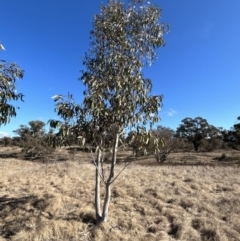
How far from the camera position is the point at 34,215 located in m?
8.48

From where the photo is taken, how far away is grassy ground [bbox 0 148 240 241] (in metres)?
7.18

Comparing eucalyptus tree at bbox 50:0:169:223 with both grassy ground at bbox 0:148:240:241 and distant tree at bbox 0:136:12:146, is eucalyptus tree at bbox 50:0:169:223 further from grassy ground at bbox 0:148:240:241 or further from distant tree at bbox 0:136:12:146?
distant tree at bbox 0:136:12:146

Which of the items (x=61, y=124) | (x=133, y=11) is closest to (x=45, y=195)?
(x=61, y=124)

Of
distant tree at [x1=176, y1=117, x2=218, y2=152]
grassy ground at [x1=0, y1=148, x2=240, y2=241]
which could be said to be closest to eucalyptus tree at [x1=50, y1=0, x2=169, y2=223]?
grassy ground at [x1=0, y1=148, x2=240, y2=241]

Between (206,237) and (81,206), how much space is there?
4.34 metres

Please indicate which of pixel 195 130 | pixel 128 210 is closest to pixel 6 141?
pixel 195 130

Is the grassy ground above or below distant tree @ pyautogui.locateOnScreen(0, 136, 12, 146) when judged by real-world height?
below

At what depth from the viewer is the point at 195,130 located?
185 feet

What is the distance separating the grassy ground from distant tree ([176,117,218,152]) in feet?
137

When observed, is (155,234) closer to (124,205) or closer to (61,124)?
(124,205)

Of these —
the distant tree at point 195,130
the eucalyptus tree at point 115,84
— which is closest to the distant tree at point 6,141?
the distant tree at point 195,130

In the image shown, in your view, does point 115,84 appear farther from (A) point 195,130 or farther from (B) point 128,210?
(A) point 195,130

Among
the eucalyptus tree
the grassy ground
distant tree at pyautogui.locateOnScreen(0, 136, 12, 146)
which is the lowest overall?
the grassy ground

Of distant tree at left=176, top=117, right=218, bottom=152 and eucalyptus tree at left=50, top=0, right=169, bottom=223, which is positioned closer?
eucalyptus tree at left=50, top=0, right=169, bottom=223
